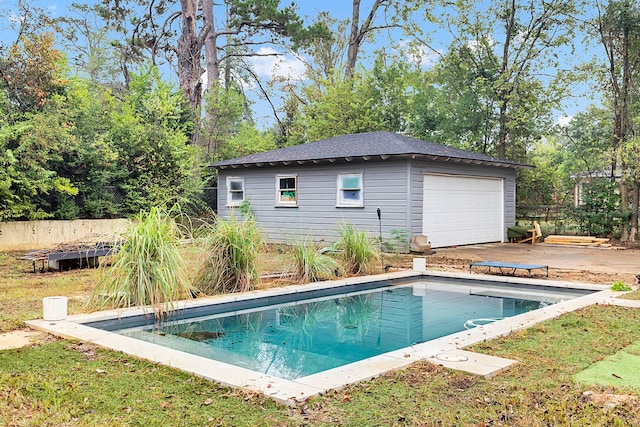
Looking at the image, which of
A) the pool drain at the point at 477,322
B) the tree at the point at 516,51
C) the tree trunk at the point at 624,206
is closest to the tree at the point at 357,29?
the tree at the point at 516,51

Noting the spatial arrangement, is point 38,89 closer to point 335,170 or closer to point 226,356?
point 335,170

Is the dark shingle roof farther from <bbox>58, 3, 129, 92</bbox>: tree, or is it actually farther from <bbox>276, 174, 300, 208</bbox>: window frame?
<bbox>58, 3, 129, 92</bbox>: tree

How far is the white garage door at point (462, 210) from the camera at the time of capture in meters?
13.9

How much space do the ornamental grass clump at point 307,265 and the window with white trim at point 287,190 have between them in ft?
22.7

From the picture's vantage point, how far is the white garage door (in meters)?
13.9

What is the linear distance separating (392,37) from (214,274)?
19.8 metres

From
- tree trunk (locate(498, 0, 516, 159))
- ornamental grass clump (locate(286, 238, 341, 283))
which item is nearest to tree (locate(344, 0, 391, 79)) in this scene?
tree trunk (locate(498, 0, 516, 159))

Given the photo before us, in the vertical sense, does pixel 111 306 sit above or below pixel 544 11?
below

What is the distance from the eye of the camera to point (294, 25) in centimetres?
2161

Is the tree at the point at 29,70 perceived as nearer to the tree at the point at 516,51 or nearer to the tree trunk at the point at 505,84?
the tree at the point at 516,51

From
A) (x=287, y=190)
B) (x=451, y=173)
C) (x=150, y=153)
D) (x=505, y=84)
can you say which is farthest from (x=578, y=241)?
(x=150, y=153)

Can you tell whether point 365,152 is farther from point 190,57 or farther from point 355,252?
point 190,57

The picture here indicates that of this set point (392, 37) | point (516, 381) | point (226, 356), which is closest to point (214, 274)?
point (226, 356)

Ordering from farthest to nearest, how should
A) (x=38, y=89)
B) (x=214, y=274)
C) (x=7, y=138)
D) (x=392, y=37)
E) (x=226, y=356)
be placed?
(x=392, y=37), (x=38, y=89), (x=7, y=138), (x=214, y=274), (x=226, y=356)
